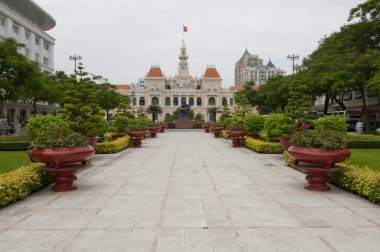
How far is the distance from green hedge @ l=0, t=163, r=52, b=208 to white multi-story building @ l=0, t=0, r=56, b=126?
1455 inches

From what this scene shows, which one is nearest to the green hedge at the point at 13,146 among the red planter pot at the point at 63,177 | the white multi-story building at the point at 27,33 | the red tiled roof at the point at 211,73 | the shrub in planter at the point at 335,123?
the red planter pot at the point at 63,177

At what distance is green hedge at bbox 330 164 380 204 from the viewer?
6.66 meters

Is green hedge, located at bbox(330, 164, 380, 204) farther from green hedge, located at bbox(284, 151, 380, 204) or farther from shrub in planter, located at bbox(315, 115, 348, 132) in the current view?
shrub in planter, located at bbox(315, 115, 348, 132)

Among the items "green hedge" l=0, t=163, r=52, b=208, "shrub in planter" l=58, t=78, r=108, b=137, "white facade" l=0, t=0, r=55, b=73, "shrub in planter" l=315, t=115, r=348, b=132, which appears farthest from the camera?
"white facade" l=0, t=0, r=55, b=73

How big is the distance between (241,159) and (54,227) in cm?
947

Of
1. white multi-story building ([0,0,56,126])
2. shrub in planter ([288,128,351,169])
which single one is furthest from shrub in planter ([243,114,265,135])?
white multi-story building ([0,0,56,126])

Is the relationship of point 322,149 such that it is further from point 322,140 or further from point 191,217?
point 191,217

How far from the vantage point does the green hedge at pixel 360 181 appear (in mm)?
6664

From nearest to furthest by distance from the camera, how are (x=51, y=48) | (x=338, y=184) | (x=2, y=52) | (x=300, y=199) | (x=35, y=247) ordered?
1. (x=35, y=247)
2. (x=300, y=199)
3. (x=338, y=184)
4. (x=2, y=52)
5. (x=51, y=48)

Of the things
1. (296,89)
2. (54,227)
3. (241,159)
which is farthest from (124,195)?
(296,89)

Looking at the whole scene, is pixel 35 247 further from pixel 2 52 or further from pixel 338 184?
pixel 2 52

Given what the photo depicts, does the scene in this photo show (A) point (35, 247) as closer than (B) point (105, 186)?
Yes

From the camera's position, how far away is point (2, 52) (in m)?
19.9

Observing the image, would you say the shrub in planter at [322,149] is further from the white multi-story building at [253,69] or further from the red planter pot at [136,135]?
the white multi-story building at [253,69]
